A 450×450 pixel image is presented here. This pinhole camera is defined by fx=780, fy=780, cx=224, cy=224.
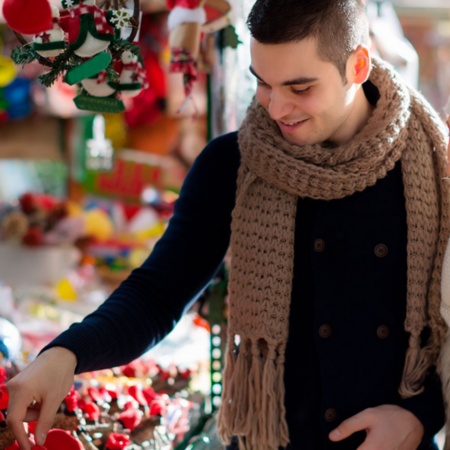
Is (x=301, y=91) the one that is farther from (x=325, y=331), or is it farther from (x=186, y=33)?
(x=186, y=33)

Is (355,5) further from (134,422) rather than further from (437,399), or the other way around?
(134,422)

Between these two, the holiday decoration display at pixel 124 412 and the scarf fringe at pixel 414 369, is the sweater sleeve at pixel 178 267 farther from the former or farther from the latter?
the scarf fringe at pixel 414 369

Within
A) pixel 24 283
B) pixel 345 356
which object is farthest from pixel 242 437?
pixel 24 283

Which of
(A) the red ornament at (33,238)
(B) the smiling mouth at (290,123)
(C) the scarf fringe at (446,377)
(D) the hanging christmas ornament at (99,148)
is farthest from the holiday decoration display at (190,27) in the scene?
(D) the hanging christmas ornament at (99,148)

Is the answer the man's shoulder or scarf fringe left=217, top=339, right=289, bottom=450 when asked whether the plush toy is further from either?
the man's shoulder

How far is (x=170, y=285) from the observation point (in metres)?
1.37

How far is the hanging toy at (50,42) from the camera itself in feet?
4.11

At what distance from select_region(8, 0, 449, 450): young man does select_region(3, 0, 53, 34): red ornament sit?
0.33 metres

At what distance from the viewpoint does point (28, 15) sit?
4.06 ft

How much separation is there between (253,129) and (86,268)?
98.3 inches

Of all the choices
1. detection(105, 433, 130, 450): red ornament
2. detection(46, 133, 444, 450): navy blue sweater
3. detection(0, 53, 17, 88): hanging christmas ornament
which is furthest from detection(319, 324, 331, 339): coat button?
detection(0, 53, 17, 88): hanging christmas ornament

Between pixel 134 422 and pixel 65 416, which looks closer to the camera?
pixel 65 416

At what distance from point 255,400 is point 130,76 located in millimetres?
627

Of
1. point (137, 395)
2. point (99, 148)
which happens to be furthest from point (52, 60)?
point (99, 148)
